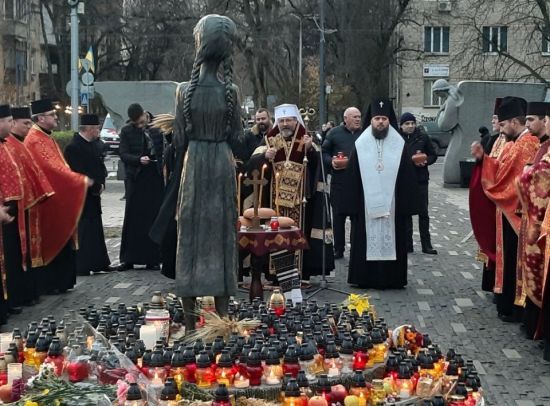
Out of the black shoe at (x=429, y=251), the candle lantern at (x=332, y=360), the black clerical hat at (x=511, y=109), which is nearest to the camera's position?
the candle lantern at (x=332, y=360)

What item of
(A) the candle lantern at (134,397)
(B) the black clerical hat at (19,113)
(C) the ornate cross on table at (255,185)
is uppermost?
(B) the black clerical hat at (19,113)

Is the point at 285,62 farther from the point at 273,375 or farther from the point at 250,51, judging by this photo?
the point at 273,375

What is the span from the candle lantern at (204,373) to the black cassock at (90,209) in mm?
6671

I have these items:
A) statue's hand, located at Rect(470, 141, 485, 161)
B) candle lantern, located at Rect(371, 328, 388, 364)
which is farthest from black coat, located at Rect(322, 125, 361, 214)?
candle lantern, located at Rect(371, 328, 388, 364)

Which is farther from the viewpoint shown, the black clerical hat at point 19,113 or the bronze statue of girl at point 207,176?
the black clerical hat at point 19,113

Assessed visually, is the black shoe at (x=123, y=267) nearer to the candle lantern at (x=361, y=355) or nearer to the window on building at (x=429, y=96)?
the candle lantern at (x=361, y=355)

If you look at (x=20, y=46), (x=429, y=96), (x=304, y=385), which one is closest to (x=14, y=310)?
(x=304, y=385)

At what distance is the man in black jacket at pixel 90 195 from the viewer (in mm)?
13094

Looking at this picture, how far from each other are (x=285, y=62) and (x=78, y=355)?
148 feet

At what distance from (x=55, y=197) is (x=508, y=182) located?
198 inches

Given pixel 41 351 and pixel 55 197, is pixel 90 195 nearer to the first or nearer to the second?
pixel 55 197

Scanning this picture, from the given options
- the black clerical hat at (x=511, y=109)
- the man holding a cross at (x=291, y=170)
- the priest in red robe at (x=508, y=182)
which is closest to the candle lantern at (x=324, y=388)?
the priest in red robe at (x=508, y=182)

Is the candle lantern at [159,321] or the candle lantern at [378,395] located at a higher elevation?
the candle lantern at [159,321]

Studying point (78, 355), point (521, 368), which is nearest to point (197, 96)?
point (78, 355)
